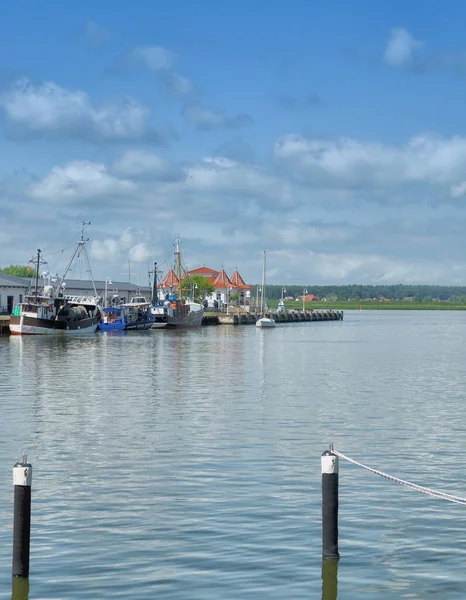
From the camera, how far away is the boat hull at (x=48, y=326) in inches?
4683

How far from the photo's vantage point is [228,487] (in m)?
24.8

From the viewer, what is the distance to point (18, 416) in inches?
1578

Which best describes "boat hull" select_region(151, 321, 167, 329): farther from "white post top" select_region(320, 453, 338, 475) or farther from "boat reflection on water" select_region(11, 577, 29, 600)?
"white post top" select_region(320, 453, 338, 475)

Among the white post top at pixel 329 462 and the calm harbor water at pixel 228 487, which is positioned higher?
the white post top at pixel 329 462

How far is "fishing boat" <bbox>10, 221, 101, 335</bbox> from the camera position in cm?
11931

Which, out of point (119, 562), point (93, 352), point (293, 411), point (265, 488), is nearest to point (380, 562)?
point (119, 562)

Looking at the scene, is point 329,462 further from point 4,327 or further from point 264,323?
point 264,323

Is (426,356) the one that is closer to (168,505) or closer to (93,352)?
(93,352)

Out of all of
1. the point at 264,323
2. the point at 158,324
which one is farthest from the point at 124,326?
the point at 264,323

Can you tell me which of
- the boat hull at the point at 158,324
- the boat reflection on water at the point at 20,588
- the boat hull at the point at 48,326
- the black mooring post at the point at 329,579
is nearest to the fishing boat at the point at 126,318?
the boat hull at the point at 158,324

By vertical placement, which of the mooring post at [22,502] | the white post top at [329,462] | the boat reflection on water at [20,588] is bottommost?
the boat reflection on water at [20,588]

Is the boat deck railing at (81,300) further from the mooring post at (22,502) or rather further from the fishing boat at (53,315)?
the mooring post at (22,502)

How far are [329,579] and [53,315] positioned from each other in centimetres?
11035

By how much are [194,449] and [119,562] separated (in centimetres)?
1316
